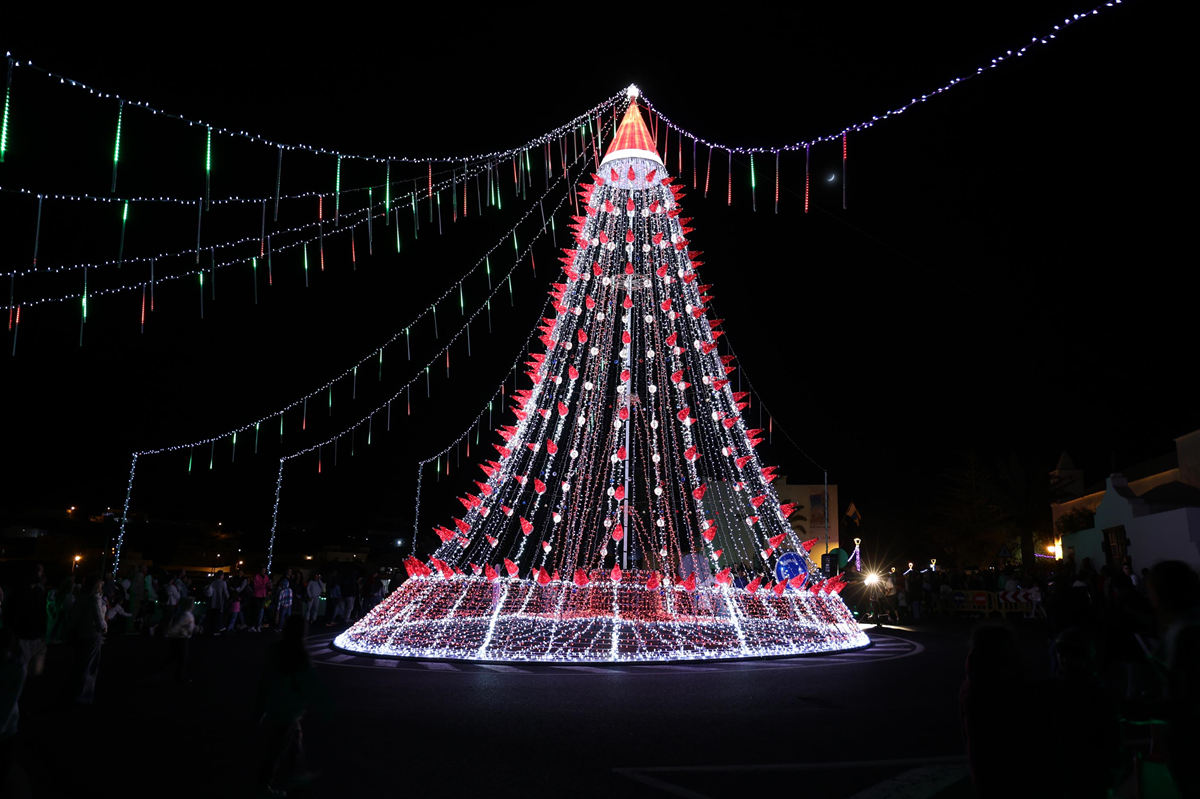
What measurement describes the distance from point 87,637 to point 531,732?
493cm

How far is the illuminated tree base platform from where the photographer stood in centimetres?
1206

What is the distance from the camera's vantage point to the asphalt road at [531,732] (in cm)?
522

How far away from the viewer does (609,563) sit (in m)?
15.6

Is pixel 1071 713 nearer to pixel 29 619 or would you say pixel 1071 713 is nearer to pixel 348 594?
pixel 29 619

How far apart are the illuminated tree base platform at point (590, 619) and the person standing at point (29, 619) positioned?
16.8 ft

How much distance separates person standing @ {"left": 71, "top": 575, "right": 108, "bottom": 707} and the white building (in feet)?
82.2

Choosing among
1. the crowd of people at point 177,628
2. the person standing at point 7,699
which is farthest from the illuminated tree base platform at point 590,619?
the person standing at point 7,699

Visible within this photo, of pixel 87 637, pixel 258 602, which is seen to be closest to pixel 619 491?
pixel 87 637

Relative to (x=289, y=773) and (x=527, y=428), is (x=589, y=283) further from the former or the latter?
(x=289, y=773)

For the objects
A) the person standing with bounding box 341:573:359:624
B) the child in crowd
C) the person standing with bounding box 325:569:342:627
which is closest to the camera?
the child in crowd

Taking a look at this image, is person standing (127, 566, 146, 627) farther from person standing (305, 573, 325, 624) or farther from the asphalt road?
the asphalt road

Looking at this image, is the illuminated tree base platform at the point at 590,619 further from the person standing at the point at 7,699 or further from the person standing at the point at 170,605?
the person standing at the point at 7,699

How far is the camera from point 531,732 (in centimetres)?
663

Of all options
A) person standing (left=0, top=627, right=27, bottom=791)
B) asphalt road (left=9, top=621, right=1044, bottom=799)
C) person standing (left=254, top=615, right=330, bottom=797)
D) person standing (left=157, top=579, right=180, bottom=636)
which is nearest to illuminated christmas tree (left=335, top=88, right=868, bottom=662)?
asphalt road (left=9, top=621, right=1044, bottom=799)
